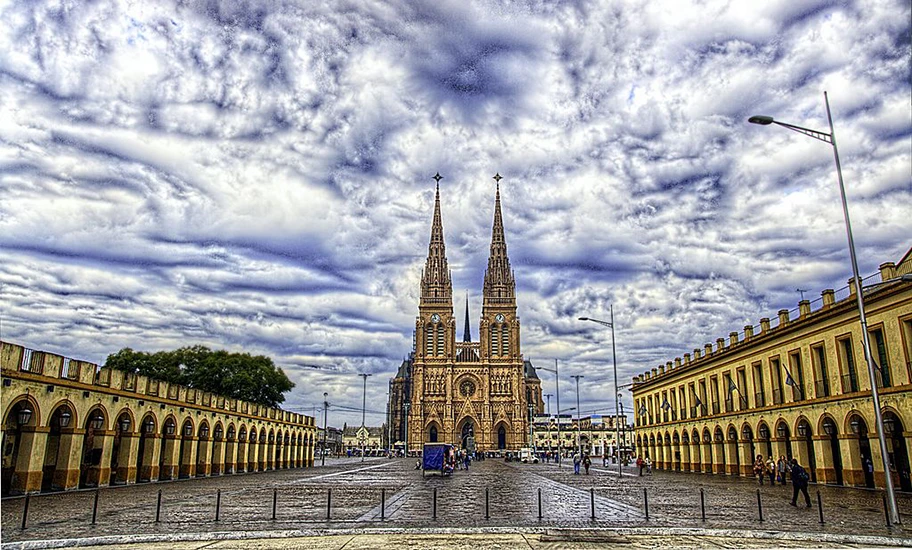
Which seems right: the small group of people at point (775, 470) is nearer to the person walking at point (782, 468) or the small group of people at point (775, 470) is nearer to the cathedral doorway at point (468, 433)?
the person walking at point (782, 468)

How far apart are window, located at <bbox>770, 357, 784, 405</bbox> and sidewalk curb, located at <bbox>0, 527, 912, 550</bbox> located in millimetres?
25267

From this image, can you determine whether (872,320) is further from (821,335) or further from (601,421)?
(601,421)

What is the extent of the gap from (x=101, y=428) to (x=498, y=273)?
112m

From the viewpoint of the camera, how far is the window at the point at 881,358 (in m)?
29.3

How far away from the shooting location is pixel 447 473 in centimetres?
4881

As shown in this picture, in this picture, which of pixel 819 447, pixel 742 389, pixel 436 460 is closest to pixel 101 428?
pixel 436 460

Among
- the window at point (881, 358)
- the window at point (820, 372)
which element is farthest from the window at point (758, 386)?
the window at point (881, 358)

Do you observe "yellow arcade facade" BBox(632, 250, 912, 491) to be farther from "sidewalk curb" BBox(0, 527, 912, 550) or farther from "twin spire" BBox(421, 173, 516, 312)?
"twin spire" BBox(421, 173, 516, 312)

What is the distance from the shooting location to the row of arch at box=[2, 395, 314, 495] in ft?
88.6

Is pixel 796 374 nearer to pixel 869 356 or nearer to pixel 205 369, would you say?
pixel 869 356

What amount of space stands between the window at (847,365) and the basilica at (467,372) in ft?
333

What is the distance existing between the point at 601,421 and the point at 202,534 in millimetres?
177370

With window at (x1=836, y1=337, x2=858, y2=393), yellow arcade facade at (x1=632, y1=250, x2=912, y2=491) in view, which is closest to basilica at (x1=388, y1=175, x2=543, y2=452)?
yellow arcade facade at (x1=632, y1=250, x2=912, y2=491)

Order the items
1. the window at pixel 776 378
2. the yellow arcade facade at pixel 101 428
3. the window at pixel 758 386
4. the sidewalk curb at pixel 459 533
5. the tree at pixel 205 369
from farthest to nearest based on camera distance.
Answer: the tree at pixel 205 369, the window at pixel 758 386, the window at pixel 776 378, the yellow arcade facade at pixel 101 428, the sidewalk curb at pixel 459 533
